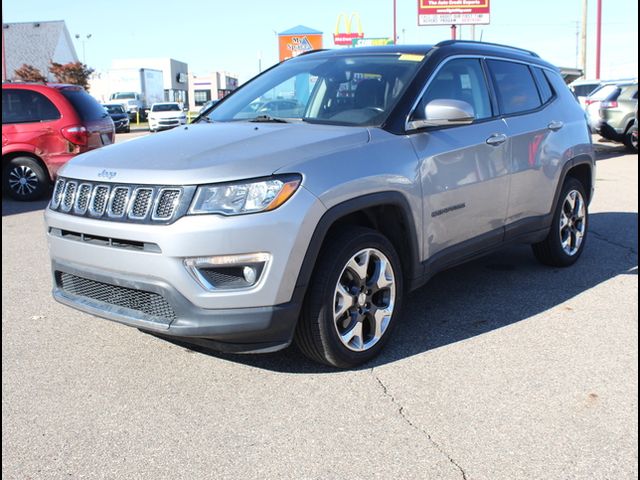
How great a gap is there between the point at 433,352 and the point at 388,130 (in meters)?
1.34

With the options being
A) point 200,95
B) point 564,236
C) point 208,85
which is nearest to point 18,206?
point 564,236

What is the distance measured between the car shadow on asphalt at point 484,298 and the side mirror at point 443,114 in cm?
133

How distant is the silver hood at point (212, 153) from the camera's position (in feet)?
11.3

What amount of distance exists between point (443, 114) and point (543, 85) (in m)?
2.13

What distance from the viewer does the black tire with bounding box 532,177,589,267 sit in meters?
5.89

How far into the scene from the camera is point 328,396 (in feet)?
11.9

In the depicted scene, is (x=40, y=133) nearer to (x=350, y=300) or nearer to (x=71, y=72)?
(x=350, y=300)

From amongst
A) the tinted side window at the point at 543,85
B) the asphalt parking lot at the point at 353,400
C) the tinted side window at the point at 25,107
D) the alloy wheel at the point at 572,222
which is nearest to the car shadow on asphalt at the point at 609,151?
the alloy wheel at the point at 572,222

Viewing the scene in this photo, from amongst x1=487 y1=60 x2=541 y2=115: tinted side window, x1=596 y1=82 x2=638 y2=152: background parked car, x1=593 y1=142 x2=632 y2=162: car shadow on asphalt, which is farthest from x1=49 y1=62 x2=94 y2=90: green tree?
x1=487 y1=60 x2=541 y2=115: tinted side window

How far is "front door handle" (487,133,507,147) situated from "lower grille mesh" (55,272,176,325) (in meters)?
2.55

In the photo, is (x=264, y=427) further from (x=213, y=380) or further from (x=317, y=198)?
(x=317, y=198)

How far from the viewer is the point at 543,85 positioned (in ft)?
19.4

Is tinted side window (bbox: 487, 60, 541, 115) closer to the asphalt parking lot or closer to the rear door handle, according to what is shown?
the rear door handle

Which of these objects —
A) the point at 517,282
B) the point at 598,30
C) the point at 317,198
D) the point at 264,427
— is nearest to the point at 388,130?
the point at 317,198
